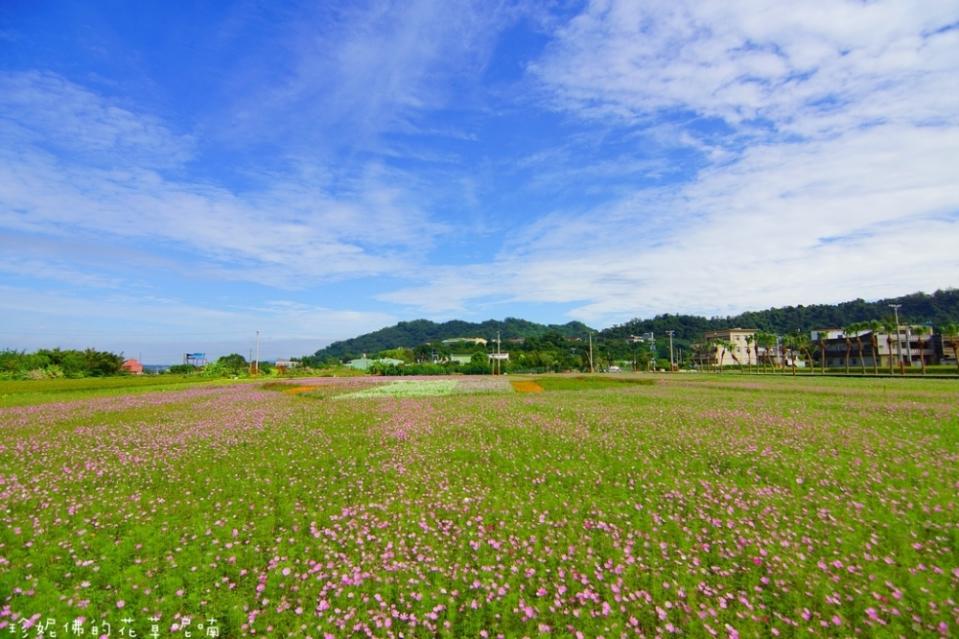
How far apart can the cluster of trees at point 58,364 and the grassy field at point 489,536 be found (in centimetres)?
5518

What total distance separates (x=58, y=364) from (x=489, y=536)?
74541 millimetres

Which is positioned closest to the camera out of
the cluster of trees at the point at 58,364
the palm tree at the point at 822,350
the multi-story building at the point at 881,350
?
the cluster of trees at the point at 58,364

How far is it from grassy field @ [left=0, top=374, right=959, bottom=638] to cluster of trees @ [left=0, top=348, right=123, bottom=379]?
5518 centimetres

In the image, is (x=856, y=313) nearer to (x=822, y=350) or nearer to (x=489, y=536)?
(x=822, y=350)

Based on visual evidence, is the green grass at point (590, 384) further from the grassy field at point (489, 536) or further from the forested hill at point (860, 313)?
the forested hill at point (860, 313)

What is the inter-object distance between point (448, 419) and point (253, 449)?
7854mm

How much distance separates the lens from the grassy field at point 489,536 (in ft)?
16.4

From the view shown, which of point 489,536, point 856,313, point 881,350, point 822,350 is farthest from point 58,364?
point 856,313

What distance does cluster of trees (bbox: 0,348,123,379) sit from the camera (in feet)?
171

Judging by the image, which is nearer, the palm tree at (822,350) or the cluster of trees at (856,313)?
the palm tree at (822,350)

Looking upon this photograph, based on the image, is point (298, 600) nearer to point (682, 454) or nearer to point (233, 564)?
point (233, 564)

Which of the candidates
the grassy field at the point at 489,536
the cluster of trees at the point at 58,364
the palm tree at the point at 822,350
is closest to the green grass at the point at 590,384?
the grassy field at the point at 489,536

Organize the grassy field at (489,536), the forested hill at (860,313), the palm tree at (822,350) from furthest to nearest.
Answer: the forested hill at (860,313) → the palm tree at (822,350) → the grassy field at (489,536)

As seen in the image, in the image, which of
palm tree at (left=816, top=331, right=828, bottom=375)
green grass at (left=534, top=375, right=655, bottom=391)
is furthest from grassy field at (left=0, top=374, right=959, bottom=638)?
palm tree at (left=816, top=331, right=828, bottom=375)
